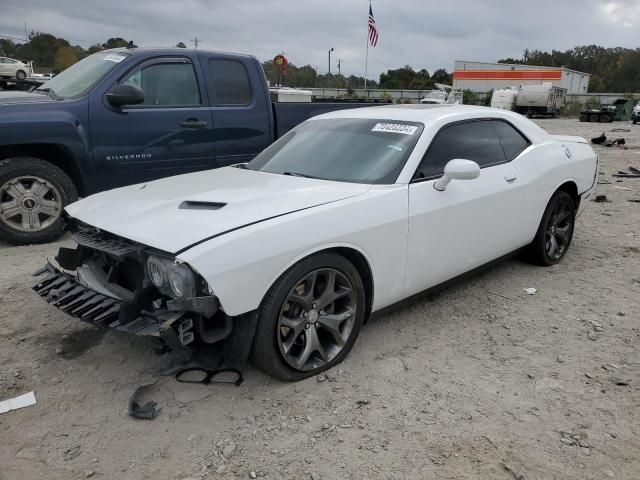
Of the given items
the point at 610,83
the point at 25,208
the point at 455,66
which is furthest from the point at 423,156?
the point at 610,83

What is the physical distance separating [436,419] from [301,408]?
701 mm

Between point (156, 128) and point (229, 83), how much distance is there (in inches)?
41.7

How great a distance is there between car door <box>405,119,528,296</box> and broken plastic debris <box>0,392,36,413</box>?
226cm

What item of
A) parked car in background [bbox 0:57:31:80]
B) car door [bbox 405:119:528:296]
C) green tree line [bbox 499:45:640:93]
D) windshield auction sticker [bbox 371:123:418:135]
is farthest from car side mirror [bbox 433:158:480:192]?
green tree line [bbox 499:45:640:93]

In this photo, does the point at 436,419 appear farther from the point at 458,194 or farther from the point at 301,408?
the point at 458,194

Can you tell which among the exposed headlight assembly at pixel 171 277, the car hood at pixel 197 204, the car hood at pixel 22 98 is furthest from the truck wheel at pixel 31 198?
the exposed headlight assembly at pixel 171 277

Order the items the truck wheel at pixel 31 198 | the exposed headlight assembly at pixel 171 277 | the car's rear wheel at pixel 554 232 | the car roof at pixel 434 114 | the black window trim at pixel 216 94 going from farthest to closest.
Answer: the black window trim at pixel 216 94
the truck wheel at pixel 31 198
the car's rear wheel at pixel 554 232
the car roof at pixel 434 114
the exposed headlight assembly at pixel 171 277

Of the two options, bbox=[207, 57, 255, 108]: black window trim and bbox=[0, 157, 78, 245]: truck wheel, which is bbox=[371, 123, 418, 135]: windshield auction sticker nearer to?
bbox=[207, 57, 255, 108]: black window trim

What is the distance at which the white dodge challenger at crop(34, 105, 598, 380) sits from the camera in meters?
2.63

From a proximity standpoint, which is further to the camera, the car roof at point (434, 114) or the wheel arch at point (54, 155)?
the wheel arch at point (54, 155)

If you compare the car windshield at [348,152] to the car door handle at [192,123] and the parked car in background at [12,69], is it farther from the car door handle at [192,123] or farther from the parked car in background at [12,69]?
the parked car in background at [12,69]

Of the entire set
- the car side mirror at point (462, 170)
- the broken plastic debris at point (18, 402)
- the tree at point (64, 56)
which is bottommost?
the broken plastic debris at point (18, 402)

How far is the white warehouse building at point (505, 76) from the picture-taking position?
55219mm

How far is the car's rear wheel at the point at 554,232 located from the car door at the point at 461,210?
16.7 inches
